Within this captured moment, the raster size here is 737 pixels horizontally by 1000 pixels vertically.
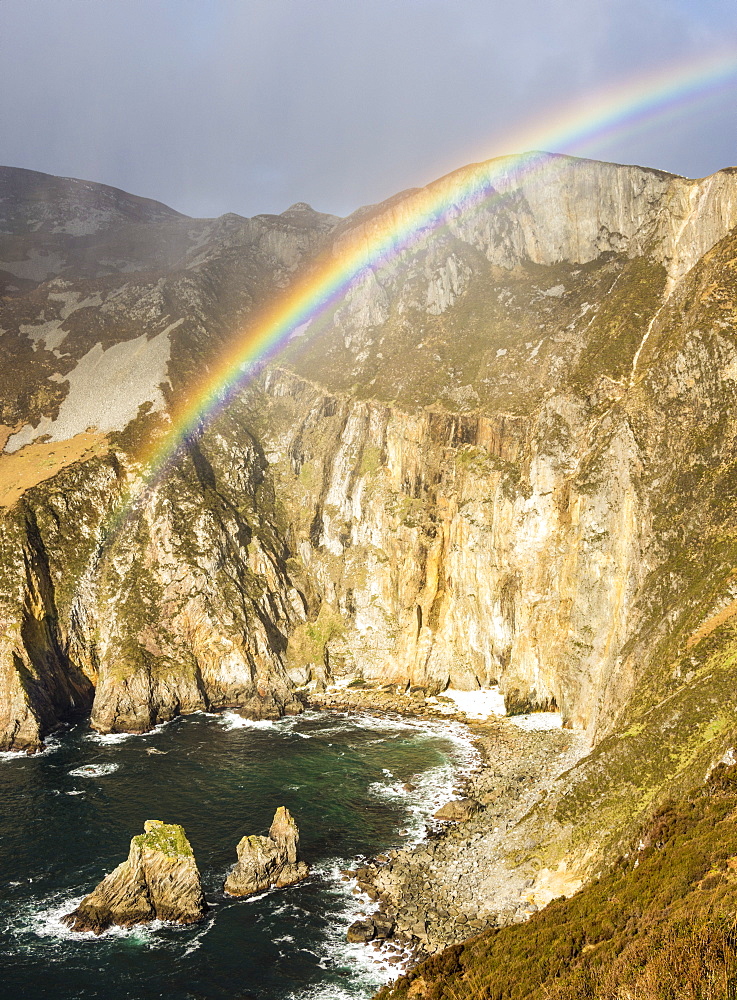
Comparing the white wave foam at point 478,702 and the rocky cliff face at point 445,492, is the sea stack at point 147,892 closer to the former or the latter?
the rocky cliff face at point 445,492

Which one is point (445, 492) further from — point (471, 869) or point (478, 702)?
point (471, 869)

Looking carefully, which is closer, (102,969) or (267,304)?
(102,969)

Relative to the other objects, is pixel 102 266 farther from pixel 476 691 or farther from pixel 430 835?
pixel 430 835

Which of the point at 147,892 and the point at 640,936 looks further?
the point at 147,892

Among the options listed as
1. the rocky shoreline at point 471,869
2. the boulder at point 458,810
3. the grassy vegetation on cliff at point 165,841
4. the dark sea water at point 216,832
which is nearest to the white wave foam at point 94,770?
the dark sea water at point 216,832

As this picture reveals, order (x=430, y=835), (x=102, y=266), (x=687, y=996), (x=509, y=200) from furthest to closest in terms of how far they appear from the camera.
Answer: (x=102, y=266), (x=509, y=200), (x=430, y=835), (x=687, y=996)

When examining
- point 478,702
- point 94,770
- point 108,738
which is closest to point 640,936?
point 94,770

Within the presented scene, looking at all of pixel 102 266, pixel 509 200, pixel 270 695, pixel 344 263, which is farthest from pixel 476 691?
pixel 102 266
